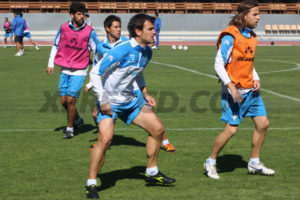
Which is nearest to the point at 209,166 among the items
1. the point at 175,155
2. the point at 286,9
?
the point at 175,155

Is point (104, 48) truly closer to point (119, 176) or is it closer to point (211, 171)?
point (119, 176)

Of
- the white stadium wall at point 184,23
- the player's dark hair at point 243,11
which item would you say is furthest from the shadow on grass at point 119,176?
the white stadium wall at point 184,23

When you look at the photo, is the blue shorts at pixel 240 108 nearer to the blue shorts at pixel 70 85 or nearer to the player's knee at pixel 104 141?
the player's knee at pixel 104 141

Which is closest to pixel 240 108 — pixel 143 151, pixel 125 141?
pixel 143 151

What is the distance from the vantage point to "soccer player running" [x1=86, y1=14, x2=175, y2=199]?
560 centimetres

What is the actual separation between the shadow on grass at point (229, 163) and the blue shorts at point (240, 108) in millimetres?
789

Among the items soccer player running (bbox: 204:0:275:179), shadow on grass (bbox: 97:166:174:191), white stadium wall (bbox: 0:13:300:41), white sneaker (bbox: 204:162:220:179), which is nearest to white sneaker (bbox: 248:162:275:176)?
soccer player running (bbox: 204:0:275:179)

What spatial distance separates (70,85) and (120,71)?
11.6ft

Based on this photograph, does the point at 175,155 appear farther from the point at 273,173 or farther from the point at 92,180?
the point at 92,180

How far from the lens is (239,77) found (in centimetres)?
641

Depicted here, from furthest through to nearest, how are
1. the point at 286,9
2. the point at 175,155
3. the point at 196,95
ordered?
the point at 286,9 < the point at 196,95 < the point at 175,155

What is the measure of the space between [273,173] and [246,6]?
82.0 inches

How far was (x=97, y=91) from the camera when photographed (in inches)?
222

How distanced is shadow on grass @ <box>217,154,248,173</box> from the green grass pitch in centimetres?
1
